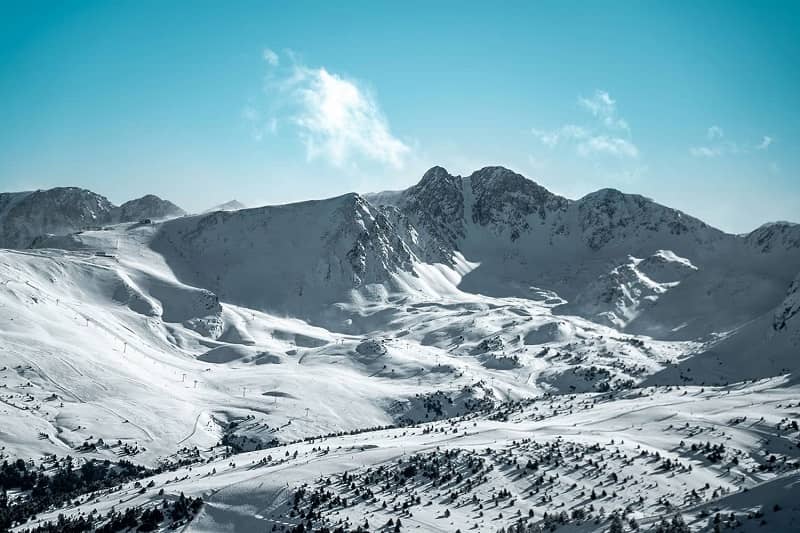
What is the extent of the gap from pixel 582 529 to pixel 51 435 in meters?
148

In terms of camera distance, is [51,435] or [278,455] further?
[51,435]

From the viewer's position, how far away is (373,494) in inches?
4151

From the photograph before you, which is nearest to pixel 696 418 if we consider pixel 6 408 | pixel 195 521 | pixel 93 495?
pixel 195 521

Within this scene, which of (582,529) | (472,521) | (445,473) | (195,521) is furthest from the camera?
(445,473)

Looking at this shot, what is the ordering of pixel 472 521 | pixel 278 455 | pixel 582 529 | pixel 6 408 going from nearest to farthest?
pixel 582 529
pixel 472 521
pixel 278 455
pixel 6 408

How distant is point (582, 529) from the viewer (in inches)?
3351

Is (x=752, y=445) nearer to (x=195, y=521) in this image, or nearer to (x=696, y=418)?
(x=696, y=418)

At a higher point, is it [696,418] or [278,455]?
[696,418]

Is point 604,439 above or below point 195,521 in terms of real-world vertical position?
above

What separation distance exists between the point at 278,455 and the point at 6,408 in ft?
284

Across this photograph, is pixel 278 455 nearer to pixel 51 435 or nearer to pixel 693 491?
pixel 51 435

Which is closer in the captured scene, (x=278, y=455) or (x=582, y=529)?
(x=582, y=529)

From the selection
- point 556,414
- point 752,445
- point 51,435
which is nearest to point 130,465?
point 51,435

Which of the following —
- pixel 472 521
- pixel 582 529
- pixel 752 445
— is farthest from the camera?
pixel 752 445
